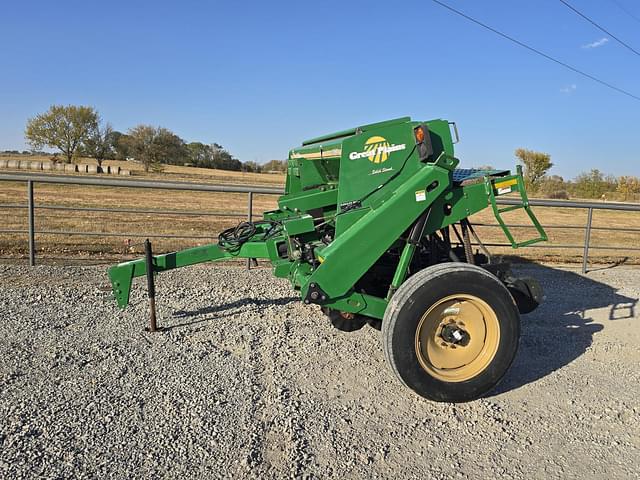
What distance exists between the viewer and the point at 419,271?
392 cm

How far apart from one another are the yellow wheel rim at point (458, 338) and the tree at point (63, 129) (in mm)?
60804

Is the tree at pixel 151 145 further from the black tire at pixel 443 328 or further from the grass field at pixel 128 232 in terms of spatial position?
the black tire at pixel 443 328

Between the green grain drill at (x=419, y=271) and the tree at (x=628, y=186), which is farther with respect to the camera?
the tree at (x=628, y=186)

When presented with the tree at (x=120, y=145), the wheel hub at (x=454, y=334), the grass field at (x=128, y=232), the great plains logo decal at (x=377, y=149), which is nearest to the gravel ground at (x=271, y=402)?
the wheel hub at (x=454, y=334)

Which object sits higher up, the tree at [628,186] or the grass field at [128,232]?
the tree at [628,186]

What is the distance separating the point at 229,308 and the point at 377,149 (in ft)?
8.85

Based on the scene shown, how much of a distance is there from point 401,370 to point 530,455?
0.93 m

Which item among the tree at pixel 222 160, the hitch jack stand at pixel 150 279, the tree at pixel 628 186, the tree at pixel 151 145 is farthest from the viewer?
the tree at pixel 222 160

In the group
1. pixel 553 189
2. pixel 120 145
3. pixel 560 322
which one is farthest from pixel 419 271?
pixel 120 145

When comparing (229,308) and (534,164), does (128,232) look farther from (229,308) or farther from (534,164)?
(534,164)

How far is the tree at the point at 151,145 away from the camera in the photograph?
57.5m

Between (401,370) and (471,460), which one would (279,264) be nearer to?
(401,370)

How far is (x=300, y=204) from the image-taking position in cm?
489

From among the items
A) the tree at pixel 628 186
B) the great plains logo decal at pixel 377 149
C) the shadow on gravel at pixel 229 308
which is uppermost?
the tree at pixel 628 186
